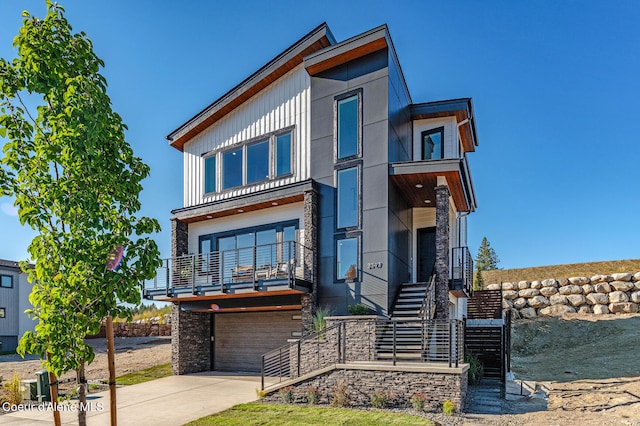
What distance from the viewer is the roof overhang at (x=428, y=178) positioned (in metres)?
13.3

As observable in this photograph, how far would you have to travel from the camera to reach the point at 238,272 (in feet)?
50.8

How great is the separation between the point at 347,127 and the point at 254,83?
4338mm

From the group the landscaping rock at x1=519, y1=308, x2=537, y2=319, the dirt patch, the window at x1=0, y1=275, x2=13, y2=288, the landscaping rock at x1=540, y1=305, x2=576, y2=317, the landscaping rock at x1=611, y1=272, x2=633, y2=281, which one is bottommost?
the dirt patch

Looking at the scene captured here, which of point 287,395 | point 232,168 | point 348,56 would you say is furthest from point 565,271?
point 287,395

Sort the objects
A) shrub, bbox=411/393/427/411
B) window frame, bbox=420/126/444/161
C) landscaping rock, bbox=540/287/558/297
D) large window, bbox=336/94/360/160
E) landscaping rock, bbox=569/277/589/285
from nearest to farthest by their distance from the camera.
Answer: shrub, bbox=411/393/427/411
large window, bbox=336/94/360/160
window frame, bbox=420/126/444/161
landscaping rock, bbox=569/277/589/285
landscaping rock, bbox=540/287/558/297

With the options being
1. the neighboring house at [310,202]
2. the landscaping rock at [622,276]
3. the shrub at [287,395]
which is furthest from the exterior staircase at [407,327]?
the landscaping rock at [622,276]

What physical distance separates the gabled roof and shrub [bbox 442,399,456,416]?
462 inches

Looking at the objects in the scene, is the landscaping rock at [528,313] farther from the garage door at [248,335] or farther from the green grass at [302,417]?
the green grass at [302,417]

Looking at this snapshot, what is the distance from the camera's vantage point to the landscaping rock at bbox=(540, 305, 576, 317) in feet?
76.2

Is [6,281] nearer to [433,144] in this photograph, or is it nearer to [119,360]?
[119,360]

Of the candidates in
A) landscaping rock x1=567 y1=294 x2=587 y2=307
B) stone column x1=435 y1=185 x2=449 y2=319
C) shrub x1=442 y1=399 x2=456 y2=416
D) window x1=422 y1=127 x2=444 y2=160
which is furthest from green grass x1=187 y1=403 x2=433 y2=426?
landscaping rock x1=567 y1=294 x2=587 y2=307

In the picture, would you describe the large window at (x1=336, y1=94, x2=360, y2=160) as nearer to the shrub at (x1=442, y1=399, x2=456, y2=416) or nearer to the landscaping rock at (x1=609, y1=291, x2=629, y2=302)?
the shrub at (x1=442, y1=399, x2=456, y2=416)

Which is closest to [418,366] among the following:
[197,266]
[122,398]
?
[122,398]

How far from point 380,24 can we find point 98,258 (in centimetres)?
1174
